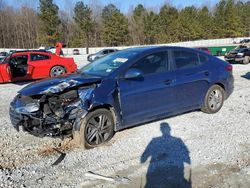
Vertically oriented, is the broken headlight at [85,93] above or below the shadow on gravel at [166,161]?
above

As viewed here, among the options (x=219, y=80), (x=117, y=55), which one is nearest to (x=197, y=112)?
(x=219, y=80)

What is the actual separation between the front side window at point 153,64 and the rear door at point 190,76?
24cm

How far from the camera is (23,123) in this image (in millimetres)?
4602

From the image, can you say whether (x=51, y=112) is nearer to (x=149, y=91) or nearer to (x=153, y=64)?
(x=149, y=91)

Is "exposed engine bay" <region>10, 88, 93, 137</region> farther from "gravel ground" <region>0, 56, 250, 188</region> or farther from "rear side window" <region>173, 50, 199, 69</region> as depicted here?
"rear side window" <region>173, 50, 199, 69</region>

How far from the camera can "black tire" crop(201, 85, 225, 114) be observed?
20.2 feet

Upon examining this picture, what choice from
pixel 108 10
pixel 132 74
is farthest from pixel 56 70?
pixel 108 10

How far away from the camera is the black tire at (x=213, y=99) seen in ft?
20.2

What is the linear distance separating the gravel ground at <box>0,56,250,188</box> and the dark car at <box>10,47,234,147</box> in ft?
1.09

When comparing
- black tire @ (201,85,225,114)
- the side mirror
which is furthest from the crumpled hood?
black tire @ (201,85,225,114)

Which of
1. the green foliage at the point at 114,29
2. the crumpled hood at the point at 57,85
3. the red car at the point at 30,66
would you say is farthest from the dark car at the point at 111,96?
the green foliage at the point at 114,29

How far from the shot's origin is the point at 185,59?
575cm

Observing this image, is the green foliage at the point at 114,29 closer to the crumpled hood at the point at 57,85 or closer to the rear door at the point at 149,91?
the rear door at the point at 149,91

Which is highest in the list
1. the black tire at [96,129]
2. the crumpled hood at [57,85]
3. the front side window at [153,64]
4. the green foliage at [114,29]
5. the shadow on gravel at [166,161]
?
the green foliage at [114,29]
